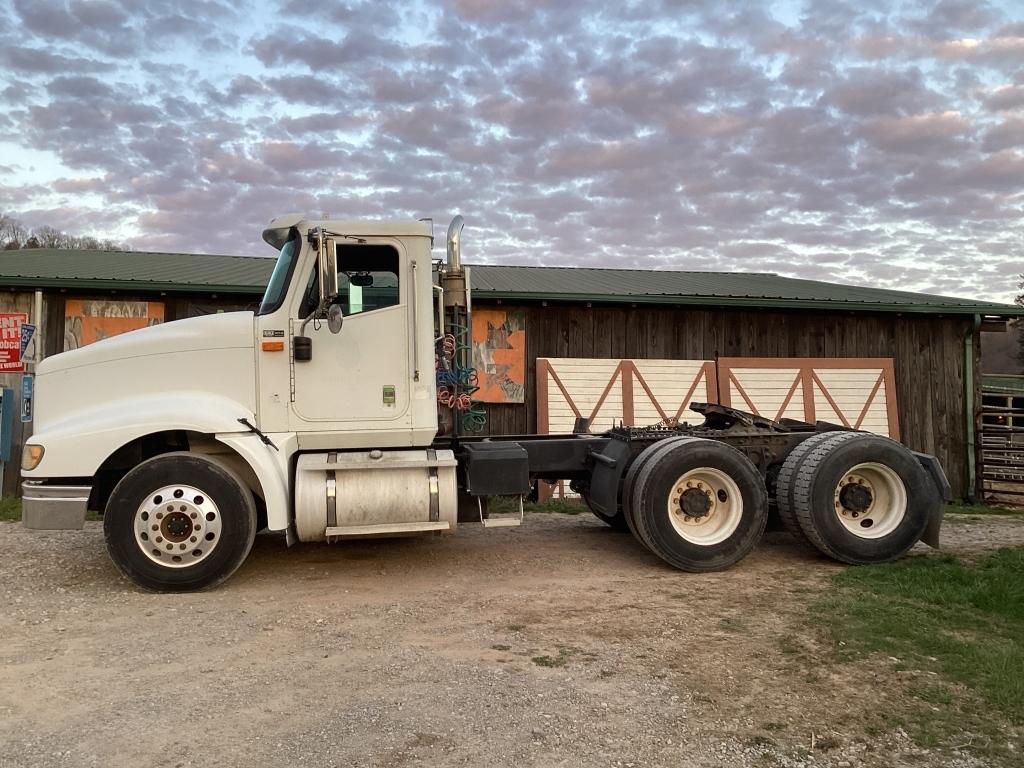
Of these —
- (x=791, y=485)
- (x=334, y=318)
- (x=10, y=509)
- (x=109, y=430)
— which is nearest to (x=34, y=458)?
(x=109, y=430)

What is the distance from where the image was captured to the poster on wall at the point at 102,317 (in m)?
11.0

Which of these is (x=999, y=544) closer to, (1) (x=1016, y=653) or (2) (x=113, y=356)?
(1) (x=1016, y=653)

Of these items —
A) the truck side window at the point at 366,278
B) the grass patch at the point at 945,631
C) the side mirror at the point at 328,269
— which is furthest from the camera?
the truck side window at the point at 366,278

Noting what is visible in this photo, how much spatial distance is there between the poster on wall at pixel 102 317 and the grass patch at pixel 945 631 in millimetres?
9728

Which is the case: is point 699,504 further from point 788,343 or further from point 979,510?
point 979,510

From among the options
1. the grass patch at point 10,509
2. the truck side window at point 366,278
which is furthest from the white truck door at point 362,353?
the grass patch at point 10,509

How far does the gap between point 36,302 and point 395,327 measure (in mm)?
7263

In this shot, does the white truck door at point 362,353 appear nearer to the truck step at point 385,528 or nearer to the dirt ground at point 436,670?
the truck step at point 385,528

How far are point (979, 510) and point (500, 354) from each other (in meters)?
7.80

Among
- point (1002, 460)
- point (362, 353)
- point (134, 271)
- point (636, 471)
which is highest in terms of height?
point (134, 271)

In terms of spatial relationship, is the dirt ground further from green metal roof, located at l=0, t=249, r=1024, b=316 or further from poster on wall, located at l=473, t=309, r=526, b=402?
green metal roof, located at l=0, t=249, r=1024, b=316

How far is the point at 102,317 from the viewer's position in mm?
11078

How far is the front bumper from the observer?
5.96 meters

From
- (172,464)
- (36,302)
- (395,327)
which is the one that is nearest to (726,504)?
(395,327)
